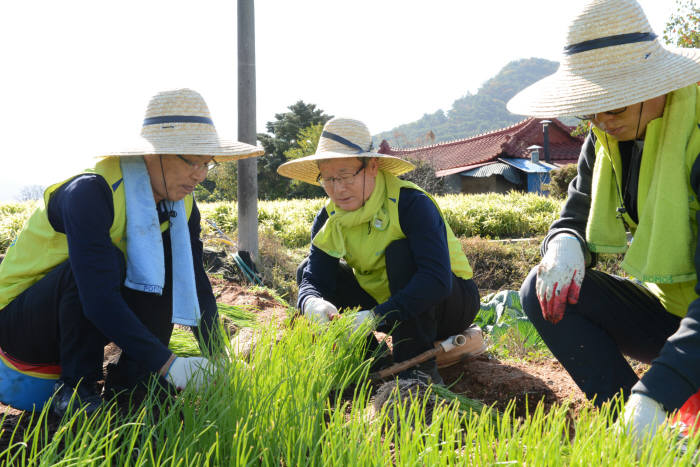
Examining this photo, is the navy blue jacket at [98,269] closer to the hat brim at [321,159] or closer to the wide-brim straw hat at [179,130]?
the wide-brim straw hat at [179,130]

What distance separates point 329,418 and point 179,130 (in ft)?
3.73

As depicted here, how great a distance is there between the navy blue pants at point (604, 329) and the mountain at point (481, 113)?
307ft

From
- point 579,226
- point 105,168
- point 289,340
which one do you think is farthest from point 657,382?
point 105,168

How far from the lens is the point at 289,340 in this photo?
1.78 m

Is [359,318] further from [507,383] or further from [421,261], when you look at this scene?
[507,383]

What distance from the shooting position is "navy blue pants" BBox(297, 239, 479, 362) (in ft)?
7.25

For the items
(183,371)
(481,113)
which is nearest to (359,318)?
(183,371)

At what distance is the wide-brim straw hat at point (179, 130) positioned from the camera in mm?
1862

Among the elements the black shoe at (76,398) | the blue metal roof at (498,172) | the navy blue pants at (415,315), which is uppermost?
the navy blue pants at (415,315)

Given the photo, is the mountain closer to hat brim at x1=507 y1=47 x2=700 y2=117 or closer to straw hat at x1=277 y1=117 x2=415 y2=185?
straw hat at x1=277 y1=117 x2=415 y2=185

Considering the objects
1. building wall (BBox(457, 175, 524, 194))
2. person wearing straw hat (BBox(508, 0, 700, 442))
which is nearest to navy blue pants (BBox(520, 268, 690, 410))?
person wearing straw hat (BBox(508, 0, 700, 442))

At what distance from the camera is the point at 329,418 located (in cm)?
177

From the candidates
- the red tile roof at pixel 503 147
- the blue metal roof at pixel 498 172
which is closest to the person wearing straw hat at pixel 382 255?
the blue metal roof at pixel 498 172

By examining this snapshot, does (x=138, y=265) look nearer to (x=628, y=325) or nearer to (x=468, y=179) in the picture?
(x=628, y=325)
